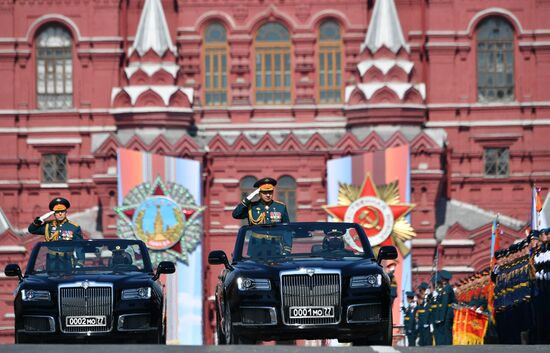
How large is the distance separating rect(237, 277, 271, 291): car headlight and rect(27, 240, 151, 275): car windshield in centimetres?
269

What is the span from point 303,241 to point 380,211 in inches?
1438

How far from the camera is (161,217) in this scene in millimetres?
62781

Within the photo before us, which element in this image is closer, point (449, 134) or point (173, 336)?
point (173, 336)

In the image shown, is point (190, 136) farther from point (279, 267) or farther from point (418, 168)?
point (279, 267)

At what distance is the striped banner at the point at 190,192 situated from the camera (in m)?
61.4

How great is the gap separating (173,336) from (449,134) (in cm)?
1262

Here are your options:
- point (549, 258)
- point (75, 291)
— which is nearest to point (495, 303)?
point (549, 258)

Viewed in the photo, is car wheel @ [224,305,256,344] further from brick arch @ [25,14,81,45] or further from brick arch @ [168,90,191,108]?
brick arch @ [25,14,81,45]

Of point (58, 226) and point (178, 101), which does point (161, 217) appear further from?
point (58, 226)

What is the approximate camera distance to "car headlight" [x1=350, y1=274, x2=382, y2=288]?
24.3m

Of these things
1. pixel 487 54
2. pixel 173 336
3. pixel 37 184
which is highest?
pixel 487 54

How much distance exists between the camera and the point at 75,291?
25.9 metres

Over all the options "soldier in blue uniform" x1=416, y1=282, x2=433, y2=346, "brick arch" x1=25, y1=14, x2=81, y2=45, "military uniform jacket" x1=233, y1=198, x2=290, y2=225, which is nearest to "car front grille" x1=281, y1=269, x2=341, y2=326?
"military uniform jacket" x1=233, y1=198, x2=290, y2=225

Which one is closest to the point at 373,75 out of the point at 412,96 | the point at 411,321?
the point at 412,96
